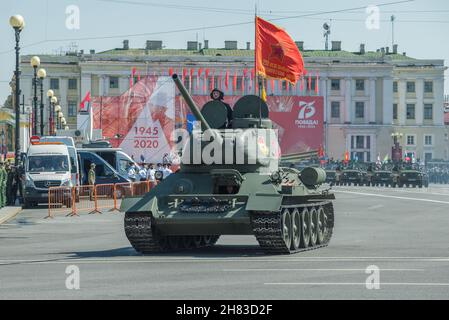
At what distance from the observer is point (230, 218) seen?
21094mm

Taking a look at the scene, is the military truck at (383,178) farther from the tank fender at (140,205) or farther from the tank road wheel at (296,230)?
the tank fender at (140,205)

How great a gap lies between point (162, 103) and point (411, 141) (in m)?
107

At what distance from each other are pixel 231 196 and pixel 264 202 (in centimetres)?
79

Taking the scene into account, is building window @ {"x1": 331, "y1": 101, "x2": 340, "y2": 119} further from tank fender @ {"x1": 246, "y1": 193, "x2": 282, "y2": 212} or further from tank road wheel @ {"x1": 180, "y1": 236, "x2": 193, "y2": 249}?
tank fender @ {"x1": 246, "y1": 193, "x2": 282, "y2": 212}

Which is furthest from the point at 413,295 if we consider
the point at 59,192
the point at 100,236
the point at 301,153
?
the point at 301,153

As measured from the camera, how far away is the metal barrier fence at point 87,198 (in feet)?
137

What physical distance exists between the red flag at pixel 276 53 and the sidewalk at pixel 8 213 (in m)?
9.15

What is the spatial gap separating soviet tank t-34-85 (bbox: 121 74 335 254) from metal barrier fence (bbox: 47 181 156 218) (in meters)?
15.3

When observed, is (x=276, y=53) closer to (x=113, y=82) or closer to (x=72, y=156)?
(x=72, y=156)

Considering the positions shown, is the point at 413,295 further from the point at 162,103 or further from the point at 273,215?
the point at 162,103

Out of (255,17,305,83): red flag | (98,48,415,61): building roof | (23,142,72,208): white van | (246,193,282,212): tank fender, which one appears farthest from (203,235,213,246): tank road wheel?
(98,48,415,61): building roof

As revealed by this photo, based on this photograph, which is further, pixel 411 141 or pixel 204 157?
pixel 411 141

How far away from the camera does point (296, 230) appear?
22391 millimetres
